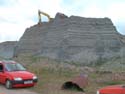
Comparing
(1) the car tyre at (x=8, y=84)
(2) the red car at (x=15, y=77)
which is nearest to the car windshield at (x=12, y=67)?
(2) the red car at (x=15, y=77)

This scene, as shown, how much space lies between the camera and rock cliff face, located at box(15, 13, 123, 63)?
32.6 m

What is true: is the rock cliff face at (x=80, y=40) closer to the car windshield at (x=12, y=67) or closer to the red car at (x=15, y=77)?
the car windshield at (x=12, y=67)

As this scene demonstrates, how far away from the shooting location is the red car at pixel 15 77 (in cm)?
1978

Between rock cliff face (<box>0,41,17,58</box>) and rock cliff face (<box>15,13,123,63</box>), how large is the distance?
11001 millimetres

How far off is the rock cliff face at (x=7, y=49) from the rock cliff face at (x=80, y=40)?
433 inches

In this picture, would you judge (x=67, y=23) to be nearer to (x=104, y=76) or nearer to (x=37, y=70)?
(x=37, y=70)

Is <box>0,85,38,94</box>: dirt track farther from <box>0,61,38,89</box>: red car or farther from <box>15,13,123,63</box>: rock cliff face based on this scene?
<box>15,13,123,63</box>: rock cliff face

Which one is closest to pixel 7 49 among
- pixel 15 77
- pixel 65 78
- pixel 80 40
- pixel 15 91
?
pixel 80 40

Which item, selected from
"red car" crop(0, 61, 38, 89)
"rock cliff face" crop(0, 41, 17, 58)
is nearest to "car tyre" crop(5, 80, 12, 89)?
"red car" crop(0, 61, 38, 89)

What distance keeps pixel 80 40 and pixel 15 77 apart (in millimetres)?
15019

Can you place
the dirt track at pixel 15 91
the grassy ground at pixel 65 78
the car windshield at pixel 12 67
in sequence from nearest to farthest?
the dirt track at pixel 15 91 < the grassy ground at pixel 65 78 < the car windshield at pixel 12 67

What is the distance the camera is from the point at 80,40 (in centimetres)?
3409

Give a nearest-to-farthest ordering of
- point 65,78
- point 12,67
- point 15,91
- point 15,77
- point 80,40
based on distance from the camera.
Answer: point 15,91
point 15,77
point 12,67
point 65,78
point 80,40

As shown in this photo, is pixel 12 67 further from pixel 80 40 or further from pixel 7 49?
pixel 7 49
